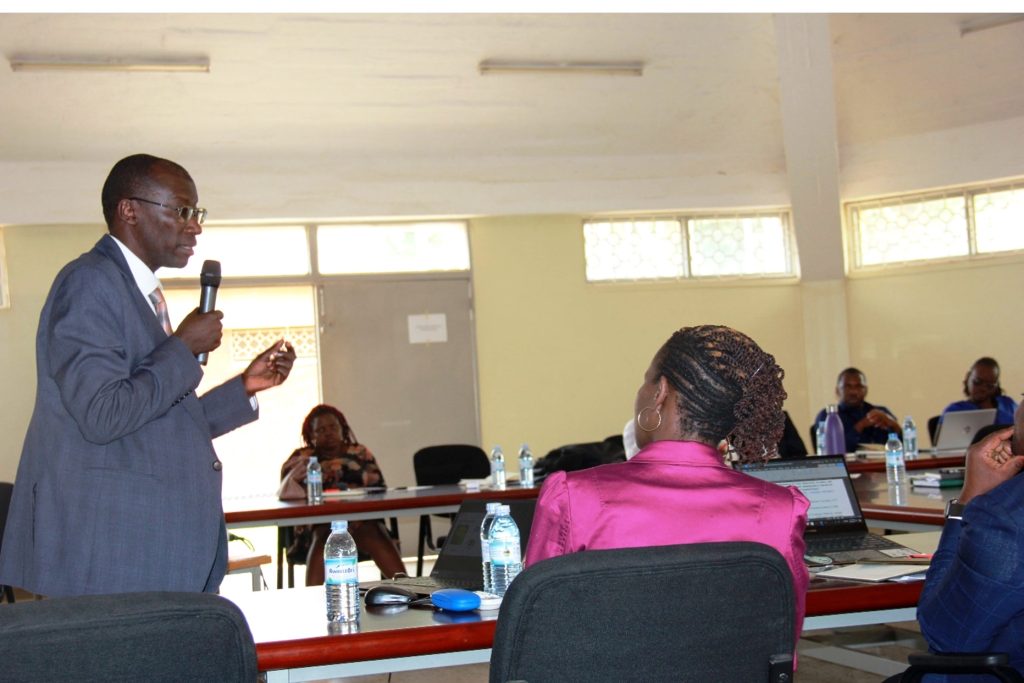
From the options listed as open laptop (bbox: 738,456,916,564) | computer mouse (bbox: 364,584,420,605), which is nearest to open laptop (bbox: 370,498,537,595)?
computer mouse (bbox: 364,584,420,605)

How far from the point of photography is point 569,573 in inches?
51.7

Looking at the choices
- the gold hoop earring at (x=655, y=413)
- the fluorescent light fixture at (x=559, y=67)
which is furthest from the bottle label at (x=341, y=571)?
the fluorescent light fixture at (x=559, y=67)

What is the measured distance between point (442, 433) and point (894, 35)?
14.6ft

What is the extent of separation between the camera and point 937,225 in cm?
902

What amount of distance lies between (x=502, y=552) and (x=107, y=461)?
89 cm

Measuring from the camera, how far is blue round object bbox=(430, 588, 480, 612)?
218 centimetres

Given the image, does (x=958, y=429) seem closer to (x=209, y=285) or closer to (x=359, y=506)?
(x=359, y=506)

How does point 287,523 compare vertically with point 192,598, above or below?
below

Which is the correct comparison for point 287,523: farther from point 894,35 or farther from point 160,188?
point 894,35

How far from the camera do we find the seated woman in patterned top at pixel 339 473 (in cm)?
566

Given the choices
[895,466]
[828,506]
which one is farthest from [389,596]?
[895,466]

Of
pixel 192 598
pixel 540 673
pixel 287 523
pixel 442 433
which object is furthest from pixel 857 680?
pixel 442 433

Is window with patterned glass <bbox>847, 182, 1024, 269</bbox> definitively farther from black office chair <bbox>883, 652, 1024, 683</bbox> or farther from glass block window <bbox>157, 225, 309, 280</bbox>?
black office chair <bbox>883, 652, 1024, 683</bbox>

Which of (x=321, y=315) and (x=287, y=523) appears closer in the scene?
(x=287, y=523)
